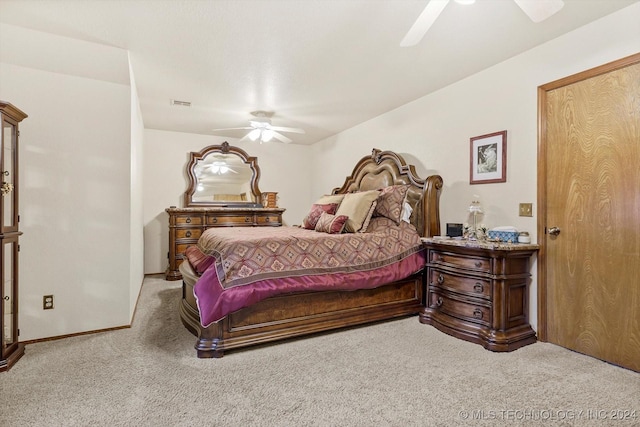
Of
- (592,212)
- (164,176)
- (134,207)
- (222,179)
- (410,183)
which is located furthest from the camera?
(222,179)

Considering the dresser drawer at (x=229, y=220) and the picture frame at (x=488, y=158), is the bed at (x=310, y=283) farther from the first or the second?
the dresser drawer at (x=229, y=220)

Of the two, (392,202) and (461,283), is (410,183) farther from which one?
(461,283)

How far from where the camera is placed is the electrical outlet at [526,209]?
2.76 meters

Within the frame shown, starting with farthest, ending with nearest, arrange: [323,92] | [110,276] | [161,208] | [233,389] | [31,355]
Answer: [161,208] < [323,92] < [110,276] < [31,355] < [233,389]

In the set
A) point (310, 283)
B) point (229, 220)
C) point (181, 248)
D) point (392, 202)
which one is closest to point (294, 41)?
point (392, 202)

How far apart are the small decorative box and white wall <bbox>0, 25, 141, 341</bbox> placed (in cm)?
321

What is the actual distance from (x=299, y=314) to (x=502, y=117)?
2.50m

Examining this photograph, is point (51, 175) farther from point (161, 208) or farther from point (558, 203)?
point (558, 203)

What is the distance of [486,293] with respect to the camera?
2633mm

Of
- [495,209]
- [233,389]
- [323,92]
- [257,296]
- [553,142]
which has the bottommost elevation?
[233,389]

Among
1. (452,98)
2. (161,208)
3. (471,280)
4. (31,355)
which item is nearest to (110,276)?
(31,355)

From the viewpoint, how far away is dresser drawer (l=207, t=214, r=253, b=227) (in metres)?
5.21

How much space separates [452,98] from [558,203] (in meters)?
1.53

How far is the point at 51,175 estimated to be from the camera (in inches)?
107
